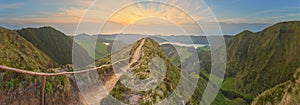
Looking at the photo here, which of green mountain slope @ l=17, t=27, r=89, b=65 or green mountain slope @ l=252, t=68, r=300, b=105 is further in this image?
green mountain slope @ l=17, t=27, r=89, b=65

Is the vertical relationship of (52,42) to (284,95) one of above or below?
above

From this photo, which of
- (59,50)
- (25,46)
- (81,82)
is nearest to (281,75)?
(59,50)

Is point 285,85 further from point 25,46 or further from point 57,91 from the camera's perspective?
point 25,46

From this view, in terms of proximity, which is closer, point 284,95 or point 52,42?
point 284,95

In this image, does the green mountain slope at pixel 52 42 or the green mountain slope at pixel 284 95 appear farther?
the green mountain slope at pixel 52 42
